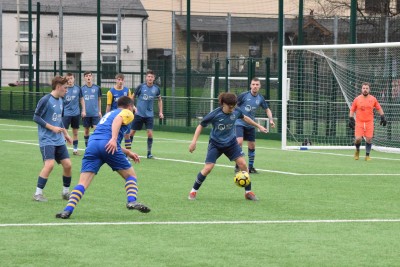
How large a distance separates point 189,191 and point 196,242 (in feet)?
16.8

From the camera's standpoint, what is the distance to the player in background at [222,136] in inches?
567

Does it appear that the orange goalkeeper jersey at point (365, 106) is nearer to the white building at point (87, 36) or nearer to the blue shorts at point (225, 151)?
the blue shorts at point (225, 151)

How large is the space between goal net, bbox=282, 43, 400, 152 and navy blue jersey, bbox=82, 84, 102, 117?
4657mm

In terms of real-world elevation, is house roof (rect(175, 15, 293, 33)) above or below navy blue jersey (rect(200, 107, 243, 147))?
above

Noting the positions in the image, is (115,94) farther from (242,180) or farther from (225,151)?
(242,180)

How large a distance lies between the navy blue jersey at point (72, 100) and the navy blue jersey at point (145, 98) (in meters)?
1.38

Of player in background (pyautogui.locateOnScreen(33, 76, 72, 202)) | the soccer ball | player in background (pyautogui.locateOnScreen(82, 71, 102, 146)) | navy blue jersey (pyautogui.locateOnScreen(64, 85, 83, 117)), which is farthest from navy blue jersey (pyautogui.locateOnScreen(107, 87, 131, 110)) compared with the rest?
the soccer ball

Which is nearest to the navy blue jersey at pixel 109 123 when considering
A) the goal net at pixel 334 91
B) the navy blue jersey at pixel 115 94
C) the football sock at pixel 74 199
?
the football sock at pixel 74 199

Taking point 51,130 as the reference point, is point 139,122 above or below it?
below

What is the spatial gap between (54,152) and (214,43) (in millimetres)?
28788

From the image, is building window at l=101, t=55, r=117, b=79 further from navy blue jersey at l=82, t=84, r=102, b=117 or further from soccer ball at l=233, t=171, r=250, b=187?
soccer ball at l=233, t=171, r=250, b=187

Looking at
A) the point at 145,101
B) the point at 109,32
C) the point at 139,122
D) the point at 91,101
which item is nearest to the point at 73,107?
the point at 91,101

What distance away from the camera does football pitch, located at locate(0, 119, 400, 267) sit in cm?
968

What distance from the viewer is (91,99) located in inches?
931
